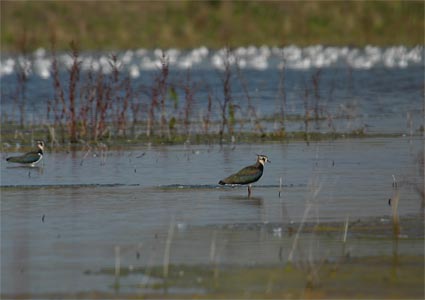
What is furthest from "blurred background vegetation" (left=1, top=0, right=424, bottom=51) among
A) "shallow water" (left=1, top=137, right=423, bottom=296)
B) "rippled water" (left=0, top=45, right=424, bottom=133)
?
"shallow water" (left=1, top=137, right=423, bottom=296)

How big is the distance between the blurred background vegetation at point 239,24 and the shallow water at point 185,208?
35.5 metres

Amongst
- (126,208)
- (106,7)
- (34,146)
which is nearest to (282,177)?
(126,208)

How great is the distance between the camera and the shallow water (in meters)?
9.70

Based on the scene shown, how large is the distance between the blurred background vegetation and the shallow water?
35.5 metres

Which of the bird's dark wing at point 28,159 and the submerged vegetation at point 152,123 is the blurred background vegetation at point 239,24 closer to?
the submerged vegetation at point 152,123

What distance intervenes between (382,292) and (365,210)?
361cm

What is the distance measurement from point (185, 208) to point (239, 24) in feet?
142

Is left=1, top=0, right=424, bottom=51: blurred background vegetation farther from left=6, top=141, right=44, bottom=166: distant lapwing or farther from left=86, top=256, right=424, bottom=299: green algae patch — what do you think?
left=86, top=256, right=424, bottom=299: green algae patch

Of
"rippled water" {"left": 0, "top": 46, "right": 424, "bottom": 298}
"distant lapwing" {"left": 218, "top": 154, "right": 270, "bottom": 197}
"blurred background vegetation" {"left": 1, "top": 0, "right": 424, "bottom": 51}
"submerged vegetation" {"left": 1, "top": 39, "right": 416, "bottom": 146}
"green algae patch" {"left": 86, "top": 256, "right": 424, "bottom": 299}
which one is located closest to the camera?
"green algae patch" {"left": 86, "top": 256, "right": 424, "bottom": 299}

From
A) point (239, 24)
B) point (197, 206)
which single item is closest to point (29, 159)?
point (197, 206)

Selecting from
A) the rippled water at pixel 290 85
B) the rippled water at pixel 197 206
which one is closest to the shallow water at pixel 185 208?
the rippled water at pixel 197 206

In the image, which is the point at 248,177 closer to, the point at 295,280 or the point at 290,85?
the point at 295,280

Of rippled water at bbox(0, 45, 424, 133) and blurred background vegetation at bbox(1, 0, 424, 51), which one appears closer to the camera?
rippled water at bbox(0, 45, 424, 133)

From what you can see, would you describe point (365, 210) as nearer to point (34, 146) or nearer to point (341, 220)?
point (341, 220)
